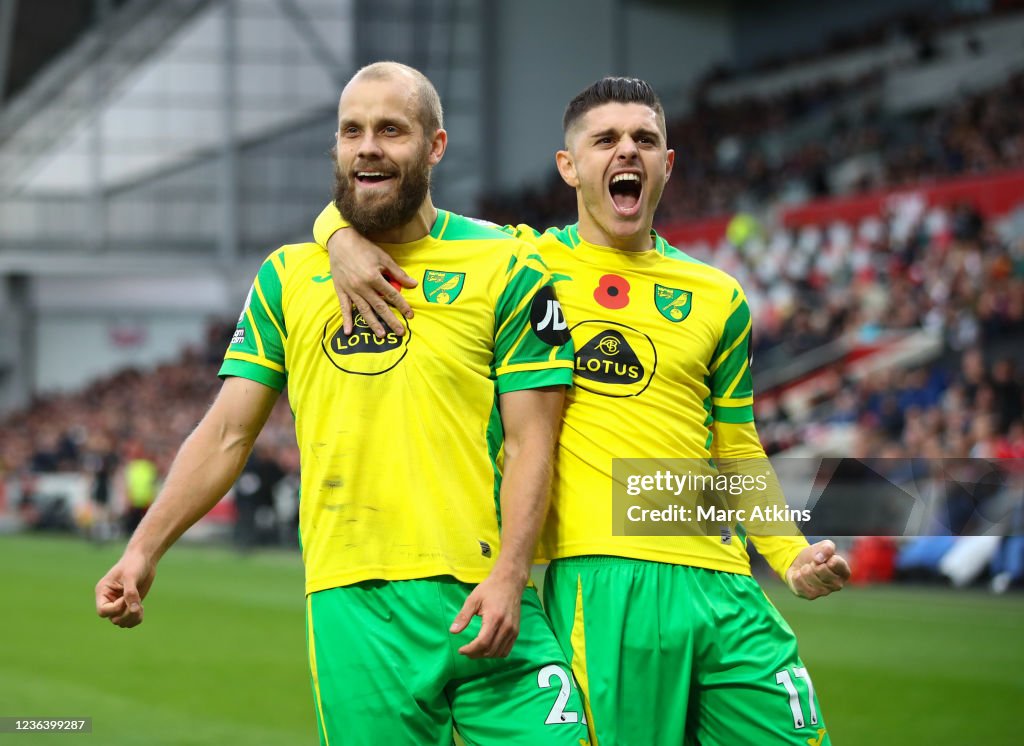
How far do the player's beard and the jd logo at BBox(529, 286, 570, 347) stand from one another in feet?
1.24

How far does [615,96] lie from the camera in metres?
4.31

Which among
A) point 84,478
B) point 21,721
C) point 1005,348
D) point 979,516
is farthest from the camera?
point 84,478

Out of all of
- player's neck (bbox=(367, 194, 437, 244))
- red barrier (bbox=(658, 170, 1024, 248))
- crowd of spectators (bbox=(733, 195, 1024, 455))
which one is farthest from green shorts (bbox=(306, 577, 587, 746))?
red barrier (bbox=(658, 170, 1024, 248))

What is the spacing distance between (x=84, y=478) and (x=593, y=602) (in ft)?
98.0

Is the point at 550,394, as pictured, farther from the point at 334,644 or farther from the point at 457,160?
the point at 457,160

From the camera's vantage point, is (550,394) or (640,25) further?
(640,25)

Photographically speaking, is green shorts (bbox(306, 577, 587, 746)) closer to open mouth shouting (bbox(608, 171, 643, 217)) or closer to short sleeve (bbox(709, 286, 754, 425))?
short sleeve (bbox(709, 286, 754, 425))

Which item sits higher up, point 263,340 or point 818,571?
point 263,340

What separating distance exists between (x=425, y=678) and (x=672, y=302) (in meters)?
1.33

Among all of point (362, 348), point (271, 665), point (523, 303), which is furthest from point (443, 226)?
point (271, 665)

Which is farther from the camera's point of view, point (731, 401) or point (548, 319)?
point (731, 401)

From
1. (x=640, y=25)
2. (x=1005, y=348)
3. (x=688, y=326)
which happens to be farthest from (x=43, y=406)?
(x=688, y=326)

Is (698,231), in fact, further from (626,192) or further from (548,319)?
(548,319)

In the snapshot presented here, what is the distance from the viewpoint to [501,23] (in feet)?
142
